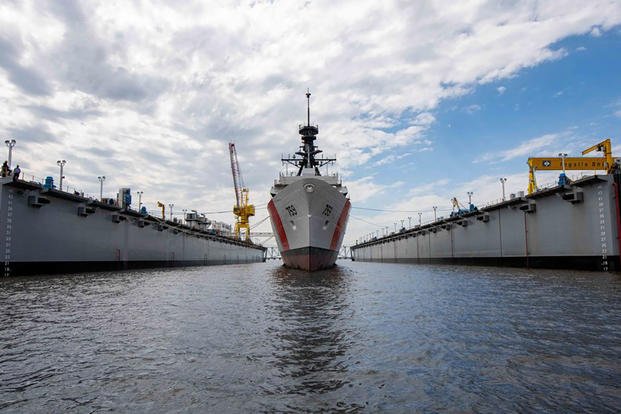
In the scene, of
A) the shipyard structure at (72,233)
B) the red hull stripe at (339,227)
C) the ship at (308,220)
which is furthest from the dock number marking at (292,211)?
the shipyard structure at (72,233)

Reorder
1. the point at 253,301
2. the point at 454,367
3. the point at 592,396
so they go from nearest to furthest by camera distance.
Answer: the point at 592,396 → the point at 454,367 → the point at 253,301

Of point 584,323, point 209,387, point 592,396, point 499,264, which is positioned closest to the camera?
point 592,396

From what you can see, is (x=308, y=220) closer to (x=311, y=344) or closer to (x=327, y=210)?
(x=327, y=210)

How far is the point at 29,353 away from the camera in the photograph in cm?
691

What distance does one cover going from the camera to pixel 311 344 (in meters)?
7.58

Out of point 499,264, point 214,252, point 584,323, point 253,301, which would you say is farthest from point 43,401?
point 214,252

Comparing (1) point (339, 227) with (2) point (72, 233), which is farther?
(1) point (339, 227)

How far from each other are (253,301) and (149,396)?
29.5ft

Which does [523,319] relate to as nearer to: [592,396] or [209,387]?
[592,396]

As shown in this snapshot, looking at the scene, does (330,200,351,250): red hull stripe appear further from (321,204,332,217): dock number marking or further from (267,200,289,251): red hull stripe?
(267,200,289,251): red hull stripe

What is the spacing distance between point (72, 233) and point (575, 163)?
1779 inches

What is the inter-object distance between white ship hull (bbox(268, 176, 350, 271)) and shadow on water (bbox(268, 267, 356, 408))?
64.4ft

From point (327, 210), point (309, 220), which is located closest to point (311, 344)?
point (309, 220)

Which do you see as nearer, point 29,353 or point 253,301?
point 29,353
